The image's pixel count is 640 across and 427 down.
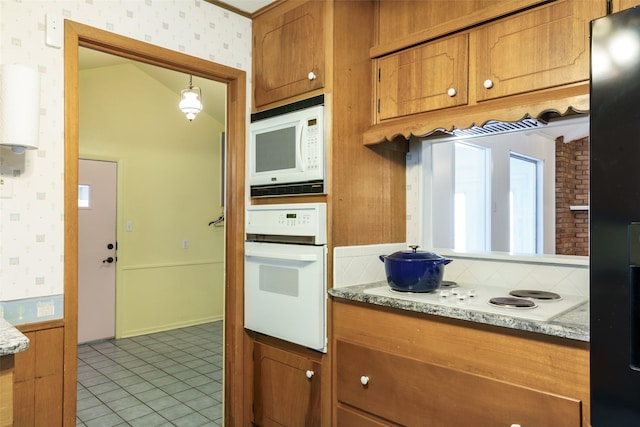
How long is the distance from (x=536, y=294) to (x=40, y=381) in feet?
6.83

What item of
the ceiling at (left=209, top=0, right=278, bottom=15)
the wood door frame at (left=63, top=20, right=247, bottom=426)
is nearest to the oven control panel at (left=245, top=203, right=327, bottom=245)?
the wood door frame at (left=63, top=20, right=247, bottom=426)

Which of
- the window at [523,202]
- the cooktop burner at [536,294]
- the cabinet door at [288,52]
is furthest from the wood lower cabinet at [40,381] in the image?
the window at [523,202]

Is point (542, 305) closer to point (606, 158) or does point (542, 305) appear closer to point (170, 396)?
point (606, 158)

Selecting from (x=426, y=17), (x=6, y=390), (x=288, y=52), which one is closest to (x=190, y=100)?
(x=288, y=52)

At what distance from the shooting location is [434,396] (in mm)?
1601

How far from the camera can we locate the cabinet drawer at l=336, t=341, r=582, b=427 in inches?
53.2

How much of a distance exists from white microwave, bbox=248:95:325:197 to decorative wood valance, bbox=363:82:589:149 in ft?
0.93

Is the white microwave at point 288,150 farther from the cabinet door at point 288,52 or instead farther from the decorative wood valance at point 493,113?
the decorative wood valance at point 493,113

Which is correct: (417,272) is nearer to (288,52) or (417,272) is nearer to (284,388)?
(284,388)

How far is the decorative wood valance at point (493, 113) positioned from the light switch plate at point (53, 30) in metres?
1.42

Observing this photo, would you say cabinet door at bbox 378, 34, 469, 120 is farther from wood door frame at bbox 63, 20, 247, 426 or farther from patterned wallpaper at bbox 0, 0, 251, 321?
patterned wallpaper at bbox 0, 0, 251, 321

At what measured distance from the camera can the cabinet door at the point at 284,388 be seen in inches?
81.2

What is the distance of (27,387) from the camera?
5.44 feet

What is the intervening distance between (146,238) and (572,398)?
4.50 meters
